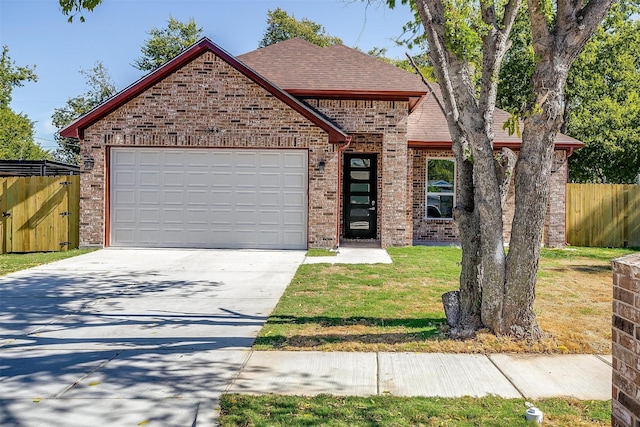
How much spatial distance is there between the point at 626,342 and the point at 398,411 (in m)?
1.60

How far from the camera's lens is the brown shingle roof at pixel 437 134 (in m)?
14.7

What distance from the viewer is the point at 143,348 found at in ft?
17.4

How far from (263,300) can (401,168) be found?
294 inches

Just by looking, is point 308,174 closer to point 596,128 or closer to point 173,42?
point 596,128

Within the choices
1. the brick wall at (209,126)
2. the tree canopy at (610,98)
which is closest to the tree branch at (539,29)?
the brick wall at (209,126)

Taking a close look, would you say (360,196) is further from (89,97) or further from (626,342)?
(89,97)


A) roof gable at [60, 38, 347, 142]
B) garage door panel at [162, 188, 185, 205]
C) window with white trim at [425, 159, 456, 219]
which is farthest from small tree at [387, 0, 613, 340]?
window with white trim at [425, 159, 456, 219]

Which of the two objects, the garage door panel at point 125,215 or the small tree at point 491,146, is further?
the garage door panel at point 125,215

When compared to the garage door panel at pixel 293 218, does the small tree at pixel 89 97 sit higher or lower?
higher

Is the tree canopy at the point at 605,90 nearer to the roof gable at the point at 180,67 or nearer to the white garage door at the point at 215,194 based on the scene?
the roof gable at the point at 180,67

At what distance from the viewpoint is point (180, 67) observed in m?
13.0

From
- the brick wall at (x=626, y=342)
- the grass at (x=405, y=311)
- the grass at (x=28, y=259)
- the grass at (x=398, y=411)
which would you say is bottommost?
the grass at (x=398, y=411)

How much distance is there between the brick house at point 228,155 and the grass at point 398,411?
9320 mm

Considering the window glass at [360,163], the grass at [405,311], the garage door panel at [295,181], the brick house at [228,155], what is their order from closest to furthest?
the grass at [405,311], the brick house at [228,155], the garage door panel at [295,181], the window glass at [360,163]
